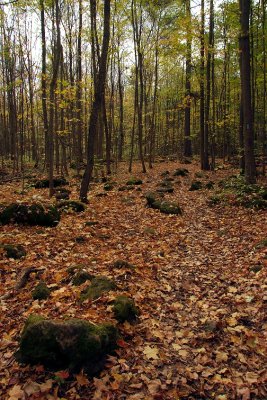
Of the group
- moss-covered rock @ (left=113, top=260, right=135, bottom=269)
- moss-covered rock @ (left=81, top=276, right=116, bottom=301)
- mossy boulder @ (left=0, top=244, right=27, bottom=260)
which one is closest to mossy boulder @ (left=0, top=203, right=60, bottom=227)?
mossy boulder @ (left=0, top=244, right=27, bottom=260)

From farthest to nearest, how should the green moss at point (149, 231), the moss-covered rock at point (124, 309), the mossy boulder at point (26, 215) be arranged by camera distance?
1. the green moss at point (149, 231)
2. the mossy boulder at point (26, 215)
3. the moss-covered rock at point (124, 309)

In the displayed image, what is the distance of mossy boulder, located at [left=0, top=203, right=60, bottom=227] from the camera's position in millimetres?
8859

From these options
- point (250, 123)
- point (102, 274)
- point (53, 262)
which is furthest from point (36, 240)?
point (250, 123)

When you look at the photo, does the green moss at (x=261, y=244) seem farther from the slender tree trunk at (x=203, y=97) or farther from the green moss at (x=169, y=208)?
the slender tree trunk at (x=203, y=97)

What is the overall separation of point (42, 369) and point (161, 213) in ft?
26.5

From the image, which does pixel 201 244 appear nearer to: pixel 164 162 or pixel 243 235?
pixel 243 235

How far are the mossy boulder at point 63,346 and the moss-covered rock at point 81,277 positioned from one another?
65.6 inches

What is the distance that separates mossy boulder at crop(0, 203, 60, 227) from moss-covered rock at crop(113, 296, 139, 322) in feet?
15.6

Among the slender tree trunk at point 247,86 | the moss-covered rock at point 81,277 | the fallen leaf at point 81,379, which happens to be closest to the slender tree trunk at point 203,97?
the slender tree trunk at point 247,86

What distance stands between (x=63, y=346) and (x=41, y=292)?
5.57ft

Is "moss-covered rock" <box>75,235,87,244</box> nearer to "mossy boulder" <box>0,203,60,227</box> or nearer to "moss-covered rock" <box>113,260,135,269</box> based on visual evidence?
"mossy boulder" <box>0,203,60,227</box>

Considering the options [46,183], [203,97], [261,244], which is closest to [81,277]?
[261,244]

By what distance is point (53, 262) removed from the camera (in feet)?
21.8

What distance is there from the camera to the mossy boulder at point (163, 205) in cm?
1120
